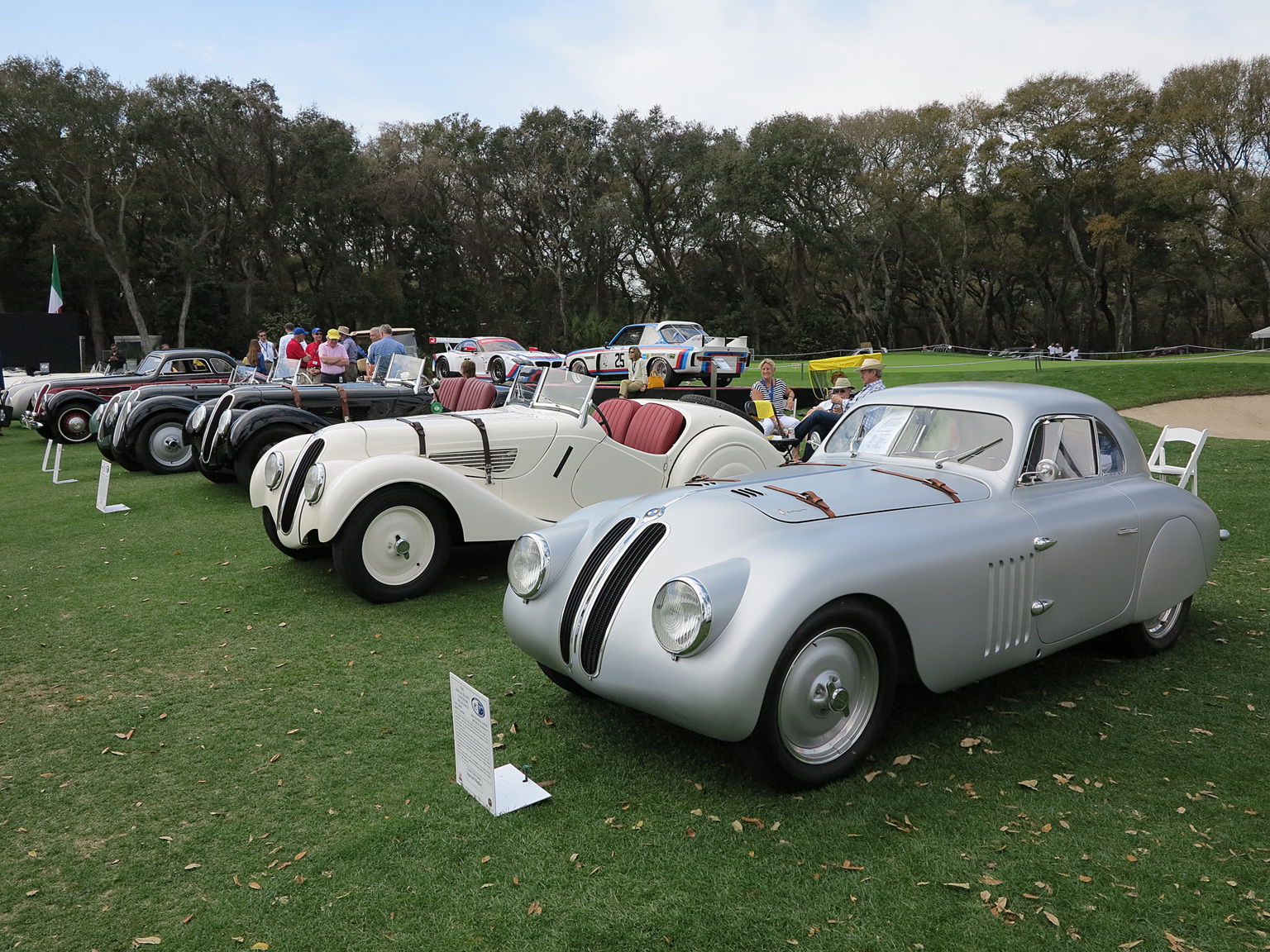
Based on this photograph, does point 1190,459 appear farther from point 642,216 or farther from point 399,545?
point 642,216

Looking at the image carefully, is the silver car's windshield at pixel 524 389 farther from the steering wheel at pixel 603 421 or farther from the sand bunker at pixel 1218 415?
the sand bunker at pixel 1218 415

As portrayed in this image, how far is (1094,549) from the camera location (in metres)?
4.38

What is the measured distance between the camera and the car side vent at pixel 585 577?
3871 millimetres

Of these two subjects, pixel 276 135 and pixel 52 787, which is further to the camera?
pixel 276 135

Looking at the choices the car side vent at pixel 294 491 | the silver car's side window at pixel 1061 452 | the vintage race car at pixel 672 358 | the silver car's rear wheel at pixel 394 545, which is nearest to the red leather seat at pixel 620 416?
the silver car's rear wheel at pixel 394 545

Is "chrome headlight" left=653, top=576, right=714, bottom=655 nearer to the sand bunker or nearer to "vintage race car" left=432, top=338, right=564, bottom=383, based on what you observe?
the sand bunker

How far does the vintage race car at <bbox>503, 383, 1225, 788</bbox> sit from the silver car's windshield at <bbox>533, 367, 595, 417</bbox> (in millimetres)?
2702

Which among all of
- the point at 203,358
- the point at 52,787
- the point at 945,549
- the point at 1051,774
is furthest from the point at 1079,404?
the point at 203,358

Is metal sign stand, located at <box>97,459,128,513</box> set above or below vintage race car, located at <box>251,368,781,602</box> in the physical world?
below

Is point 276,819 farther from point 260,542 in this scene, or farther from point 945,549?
point 260,542

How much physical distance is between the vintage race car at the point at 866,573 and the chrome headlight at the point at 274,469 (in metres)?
3.46

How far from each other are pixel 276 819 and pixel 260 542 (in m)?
5.29

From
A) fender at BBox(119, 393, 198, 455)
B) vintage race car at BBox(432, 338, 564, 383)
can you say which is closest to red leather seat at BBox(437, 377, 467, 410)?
fender at BBox(119, 393, 198, 455)

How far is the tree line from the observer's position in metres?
36.8
